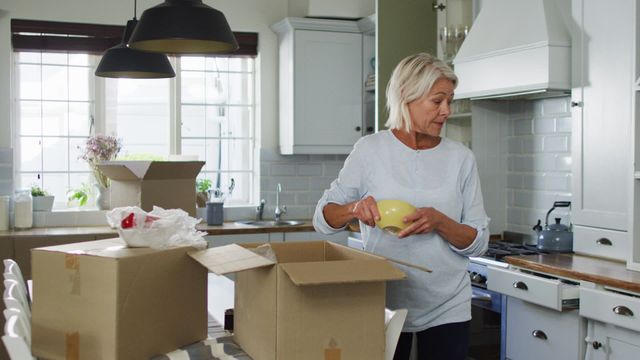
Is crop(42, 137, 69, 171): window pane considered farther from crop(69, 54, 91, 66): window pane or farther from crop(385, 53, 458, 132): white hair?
crop(385, 53, 458, 132): white hair

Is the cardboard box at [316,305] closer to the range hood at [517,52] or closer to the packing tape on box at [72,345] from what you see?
the packing tape on box at [72,345]

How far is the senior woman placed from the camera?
2.28 m

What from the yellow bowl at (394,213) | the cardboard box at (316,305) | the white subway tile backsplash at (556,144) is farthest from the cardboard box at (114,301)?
the white subway tile backsplash at (556,144)

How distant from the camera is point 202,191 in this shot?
19.2 ft

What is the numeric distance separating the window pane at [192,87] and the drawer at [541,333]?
323 centimetres

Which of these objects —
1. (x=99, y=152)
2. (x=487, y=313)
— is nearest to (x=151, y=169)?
(x=487, y=313)

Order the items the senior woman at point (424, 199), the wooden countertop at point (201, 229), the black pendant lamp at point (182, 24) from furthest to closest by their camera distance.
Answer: the wooden countertop at point (201, 229), the black pendant lamp at point (182, 24), the senior woman at point (424, 199)

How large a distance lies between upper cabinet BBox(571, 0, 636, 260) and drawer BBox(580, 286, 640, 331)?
340mm

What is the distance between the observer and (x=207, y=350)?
1.97 m

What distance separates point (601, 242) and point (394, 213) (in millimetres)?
1827

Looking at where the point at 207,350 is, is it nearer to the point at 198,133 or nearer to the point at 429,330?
the point at 429,330

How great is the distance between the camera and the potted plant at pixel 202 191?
579cm

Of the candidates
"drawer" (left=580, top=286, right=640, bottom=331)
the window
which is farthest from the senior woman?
the window

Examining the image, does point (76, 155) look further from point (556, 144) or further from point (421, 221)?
point (421, 221)
